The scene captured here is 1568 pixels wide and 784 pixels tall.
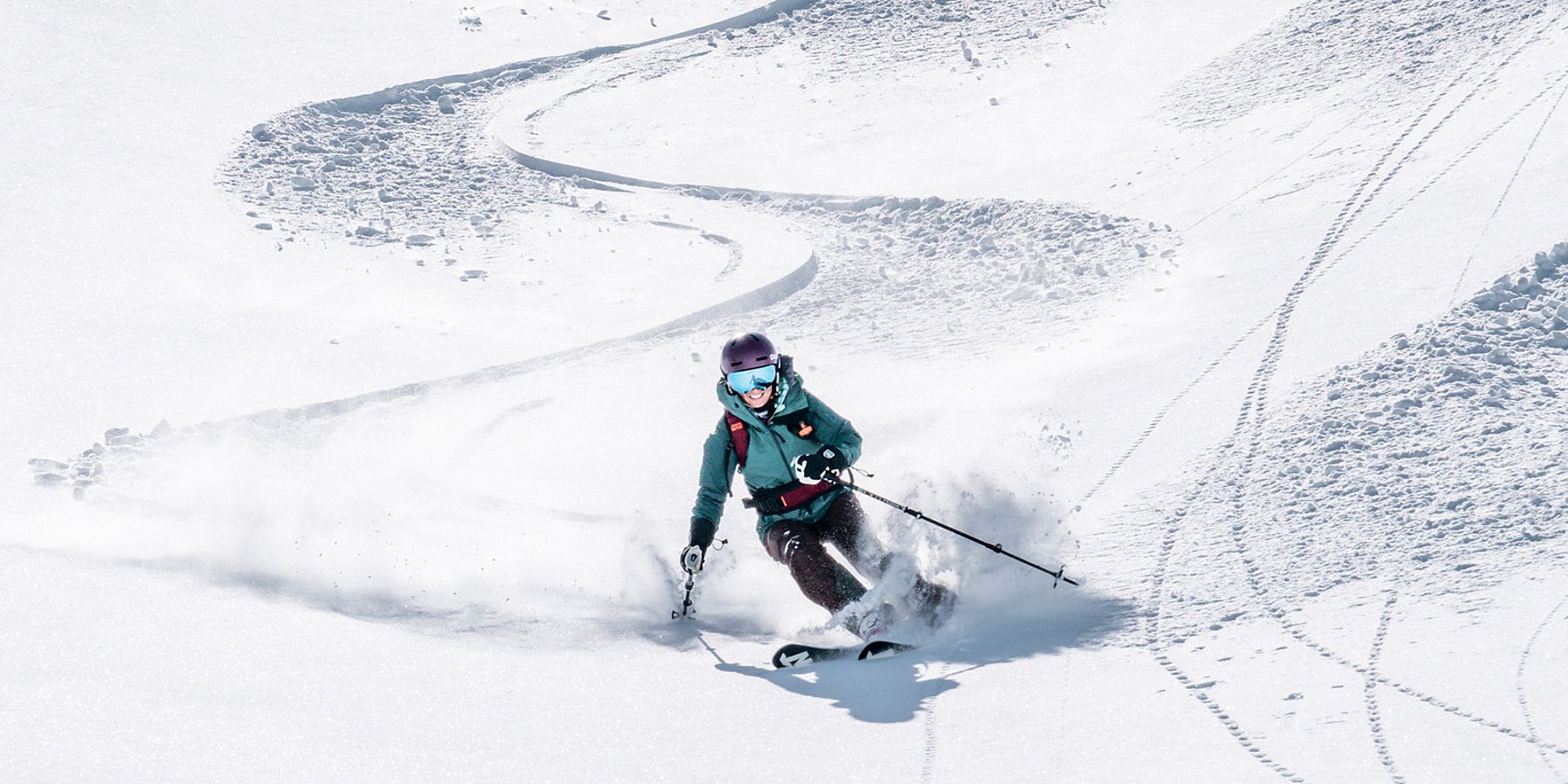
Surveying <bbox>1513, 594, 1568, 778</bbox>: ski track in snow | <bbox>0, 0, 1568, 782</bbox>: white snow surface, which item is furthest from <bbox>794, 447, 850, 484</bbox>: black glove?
<bbox>1513, 594, 1568, 778</bbox>: ski track in snow

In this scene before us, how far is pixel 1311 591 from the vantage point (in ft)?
21.0

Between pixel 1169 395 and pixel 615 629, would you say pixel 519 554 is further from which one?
pixel 1169 395

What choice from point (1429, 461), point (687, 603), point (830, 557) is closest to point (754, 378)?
point (830, 557)

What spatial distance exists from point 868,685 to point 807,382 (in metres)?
6.05

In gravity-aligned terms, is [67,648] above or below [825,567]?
above

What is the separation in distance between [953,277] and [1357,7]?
309 inches

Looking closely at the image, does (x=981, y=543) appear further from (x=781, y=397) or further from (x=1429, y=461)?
(x=1429, y=461)

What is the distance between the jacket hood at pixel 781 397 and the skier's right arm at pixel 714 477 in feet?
0.62

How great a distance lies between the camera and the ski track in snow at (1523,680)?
4.48 metres

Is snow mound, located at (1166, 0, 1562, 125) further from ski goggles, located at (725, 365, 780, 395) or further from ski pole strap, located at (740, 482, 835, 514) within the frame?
ski goggles, located at (725, 365, 780, 395)

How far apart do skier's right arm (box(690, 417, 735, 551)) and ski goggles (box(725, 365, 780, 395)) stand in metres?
0.32

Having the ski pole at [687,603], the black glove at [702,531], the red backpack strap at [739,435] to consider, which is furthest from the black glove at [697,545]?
the red backpack strap at [739,435]

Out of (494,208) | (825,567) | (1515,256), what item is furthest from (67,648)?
(494,208)

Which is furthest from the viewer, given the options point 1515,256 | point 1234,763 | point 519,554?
point 1515,256
